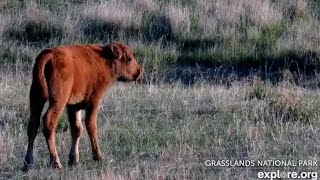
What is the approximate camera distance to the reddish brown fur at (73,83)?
25.5 feet

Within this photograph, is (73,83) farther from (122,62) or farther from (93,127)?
(122,62)

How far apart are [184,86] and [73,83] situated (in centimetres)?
608

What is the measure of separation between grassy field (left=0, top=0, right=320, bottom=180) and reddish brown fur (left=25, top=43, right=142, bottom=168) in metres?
0.32

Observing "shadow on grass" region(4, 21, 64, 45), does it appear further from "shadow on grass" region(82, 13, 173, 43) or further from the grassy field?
"shadow on grass" region(82, 13, 173, 43)

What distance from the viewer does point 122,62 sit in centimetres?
874

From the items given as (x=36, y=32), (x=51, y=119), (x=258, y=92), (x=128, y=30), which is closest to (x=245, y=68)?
(x=128, y=30)

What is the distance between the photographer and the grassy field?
8.32 meters

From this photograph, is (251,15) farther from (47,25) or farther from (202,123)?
(202,123)

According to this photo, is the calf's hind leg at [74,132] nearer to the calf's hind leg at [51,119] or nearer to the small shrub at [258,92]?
the calf's hind leg at [51,119]

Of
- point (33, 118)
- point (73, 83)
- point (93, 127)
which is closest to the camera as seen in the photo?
point (73, 83)

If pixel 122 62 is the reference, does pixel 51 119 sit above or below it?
below

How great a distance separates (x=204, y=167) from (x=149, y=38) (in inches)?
384

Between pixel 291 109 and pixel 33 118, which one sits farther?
pixel 291 109

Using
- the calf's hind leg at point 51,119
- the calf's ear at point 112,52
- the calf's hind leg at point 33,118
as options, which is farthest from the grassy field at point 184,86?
the calf's ear at point 112,52
